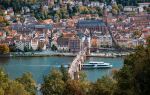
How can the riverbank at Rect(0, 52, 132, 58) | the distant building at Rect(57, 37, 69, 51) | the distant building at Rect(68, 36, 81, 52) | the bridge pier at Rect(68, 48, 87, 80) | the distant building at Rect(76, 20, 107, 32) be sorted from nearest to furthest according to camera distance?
the bridge pier at Rect(68, 48, 87, 80), the riverbank at Rect(0, 52, 132, 58), the distant building at Rect(68, 36, 81, 52), the distant building at Rect(57, 37, 69, 51), the distant building at Rect(76, 20, 107, 32)

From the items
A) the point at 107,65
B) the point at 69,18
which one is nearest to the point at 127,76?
the point at 107,65

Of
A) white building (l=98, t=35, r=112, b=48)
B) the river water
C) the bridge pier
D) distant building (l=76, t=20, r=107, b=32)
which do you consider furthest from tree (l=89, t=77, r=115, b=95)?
distant building (l=76, t=20, r=107, b=32)

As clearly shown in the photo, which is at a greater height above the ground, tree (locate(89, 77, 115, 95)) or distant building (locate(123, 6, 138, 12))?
tree (locate(89, 77, 115, 95))

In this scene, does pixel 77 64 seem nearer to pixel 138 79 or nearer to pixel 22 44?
pixel 22 44

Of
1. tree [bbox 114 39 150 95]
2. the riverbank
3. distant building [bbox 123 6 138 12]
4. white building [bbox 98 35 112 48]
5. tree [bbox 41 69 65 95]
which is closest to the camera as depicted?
tree [bbox 114 39 150 95]

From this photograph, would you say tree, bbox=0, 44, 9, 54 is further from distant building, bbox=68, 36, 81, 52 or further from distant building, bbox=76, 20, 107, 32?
distant building, bbox=76, 20, 107, 32

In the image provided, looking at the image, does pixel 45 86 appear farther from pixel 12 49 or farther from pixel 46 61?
pixel 12 49

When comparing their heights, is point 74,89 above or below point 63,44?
above

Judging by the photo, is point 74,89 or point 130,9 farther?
A: point 130,9

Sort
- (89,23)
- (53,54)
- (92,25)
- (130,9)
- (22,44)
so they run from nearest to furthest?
(53,54) < (22,44) < (92,25) < (89,23) < (130,9)

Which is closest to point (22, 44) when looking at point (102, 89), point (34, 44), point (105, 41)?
point (34, 44)
